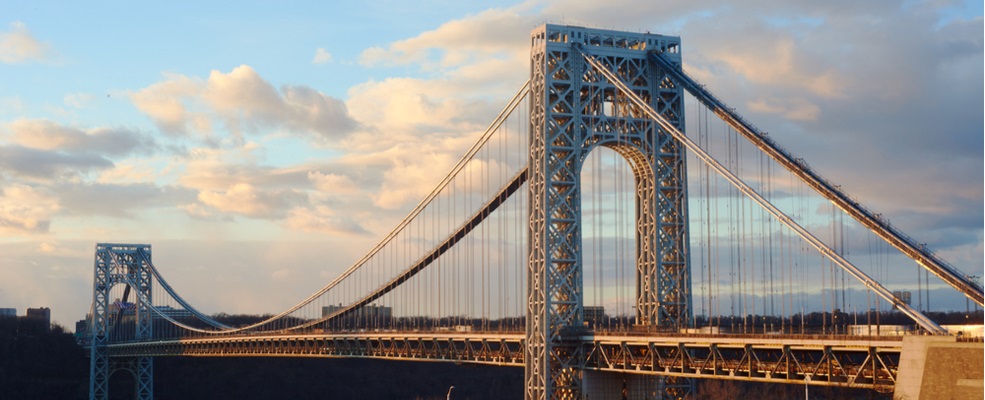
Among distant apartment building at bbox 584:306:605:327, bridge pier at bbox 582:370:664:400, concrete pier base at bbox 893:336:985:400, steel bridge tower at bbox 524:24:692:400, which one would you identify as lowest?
bridge pier at bbox 582:370:664:400

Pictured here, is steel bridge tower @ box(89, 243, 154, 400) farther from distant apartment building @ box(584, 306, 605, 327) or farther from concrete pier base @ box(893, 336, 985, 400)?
concrete pier base @ box(893, 336, 985, 400)

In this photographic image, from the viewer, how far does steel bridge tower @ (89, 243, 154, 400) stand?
520 feet

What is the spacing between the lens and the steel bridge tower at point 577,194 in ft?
246

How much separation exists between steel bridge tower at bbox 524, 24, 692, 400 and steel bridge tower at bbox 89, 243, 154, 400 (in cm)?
9318

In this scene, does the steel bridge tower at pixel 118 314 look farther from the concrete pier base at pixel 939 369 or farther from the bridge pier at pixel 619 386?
the concrete pier base at pixel 939 369

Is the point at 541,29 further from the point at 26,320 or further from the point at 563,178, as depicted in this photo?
the point at 26,320

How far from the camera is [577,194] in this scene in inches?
2982

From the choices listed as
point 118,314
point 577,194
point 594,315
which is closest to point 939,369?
point 577,194

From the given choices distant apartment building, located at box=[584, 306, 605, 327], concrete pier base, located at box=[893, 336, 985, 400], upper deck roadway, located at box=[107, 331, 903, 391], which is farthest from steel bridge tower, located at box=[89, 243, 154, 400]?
concrete pier base, located at box=[893, 336, 985, 400]

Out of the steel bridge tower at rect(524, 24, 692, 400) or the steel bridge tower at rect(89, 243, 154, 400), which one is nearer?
the steel bridge tower at rect(524, 24, 692, 400)

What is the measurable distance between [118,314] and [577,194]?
105108 mm

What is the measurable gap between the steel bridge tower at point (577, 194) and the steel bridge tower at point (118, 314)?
306ft

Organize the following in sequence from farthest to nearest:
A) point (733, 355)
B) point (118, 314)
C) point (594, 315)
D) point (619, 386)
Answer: point (118, 314) → point (594, 315) → point (619, 386) → point (733, 355)

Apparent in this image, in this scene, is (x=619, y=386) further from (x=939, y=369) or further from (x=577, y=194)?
(x=939, y=369)
